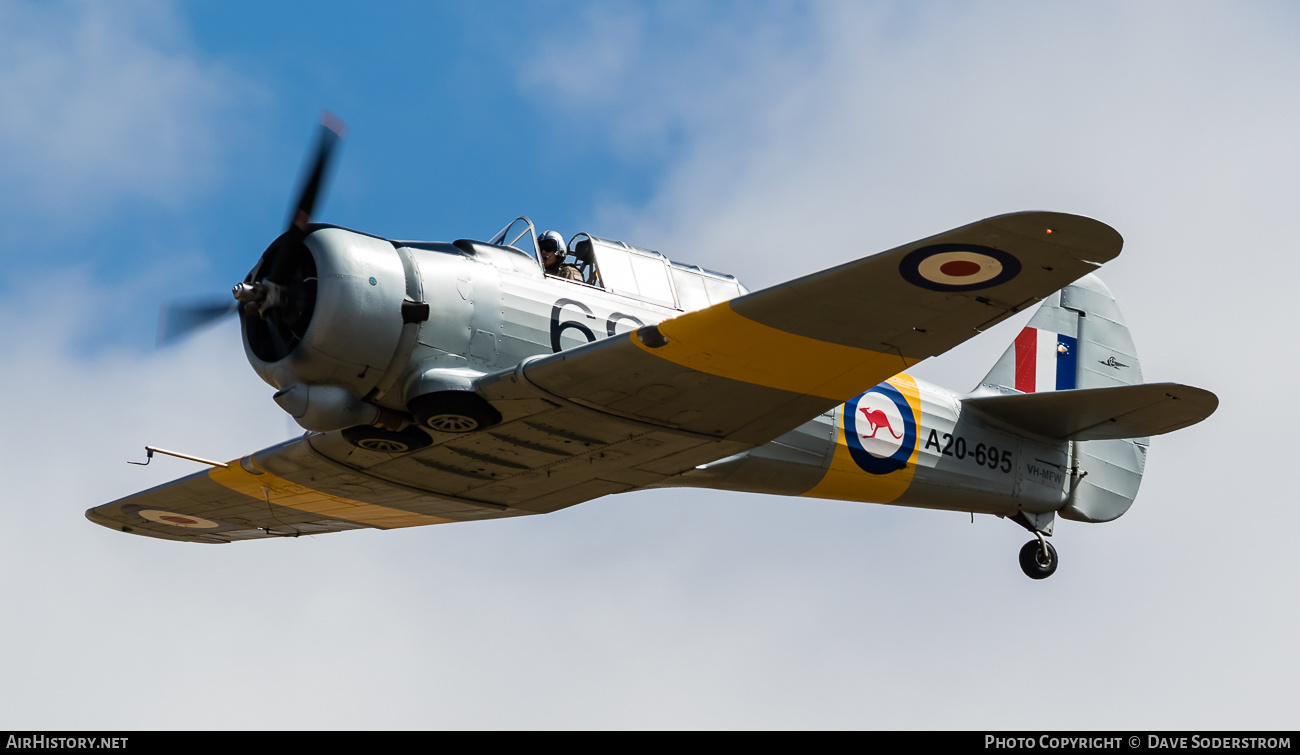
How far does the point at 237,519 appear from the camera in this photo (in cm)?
1483

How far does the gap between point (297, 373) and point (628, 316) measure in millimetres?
2655

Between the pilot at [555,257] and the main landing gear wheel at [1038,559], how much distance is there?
6159 millimetres

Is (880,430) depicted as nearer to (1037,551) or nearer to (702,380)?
(1037,551)

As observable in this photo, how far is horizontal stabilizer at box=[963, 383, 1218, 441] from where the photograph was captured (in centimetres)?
1141

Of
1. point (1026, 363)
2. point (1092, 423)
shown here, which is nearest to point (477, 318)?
point (1092, 423)

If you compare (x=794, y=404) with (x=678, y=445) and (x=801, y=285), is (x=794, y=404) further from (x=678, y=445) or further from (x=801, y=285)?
(x=801, y=285)

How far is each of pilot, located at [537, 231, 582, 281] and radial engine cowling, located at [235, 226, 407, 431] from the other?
4.78ft

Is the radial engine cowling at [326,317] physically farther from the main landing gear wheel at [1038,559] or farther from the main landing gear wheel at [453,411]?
the main landing gear wheel at [1038,559]

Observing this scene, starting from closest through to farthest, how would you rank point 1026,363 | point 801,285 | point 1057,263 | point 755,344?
point 1057,263, point 801,285, point 755,344, point 1026,363

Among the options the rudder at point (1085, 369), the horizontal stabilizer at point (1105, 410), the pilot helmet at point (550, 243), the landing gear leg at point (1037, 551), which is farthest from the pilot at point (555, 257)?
the landing gear leg at point (1037, 551)

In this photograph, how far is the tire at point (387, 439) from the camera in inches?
427

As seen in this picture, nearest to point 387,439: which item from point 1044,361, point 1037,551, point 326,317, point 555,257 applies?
point 326,317

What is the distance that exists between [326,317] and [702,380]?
2743 mm


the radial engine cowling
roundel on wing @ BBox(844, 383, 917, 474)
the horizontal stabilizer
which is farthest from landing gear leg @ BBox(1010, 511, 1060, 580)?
the radial engine cowling
